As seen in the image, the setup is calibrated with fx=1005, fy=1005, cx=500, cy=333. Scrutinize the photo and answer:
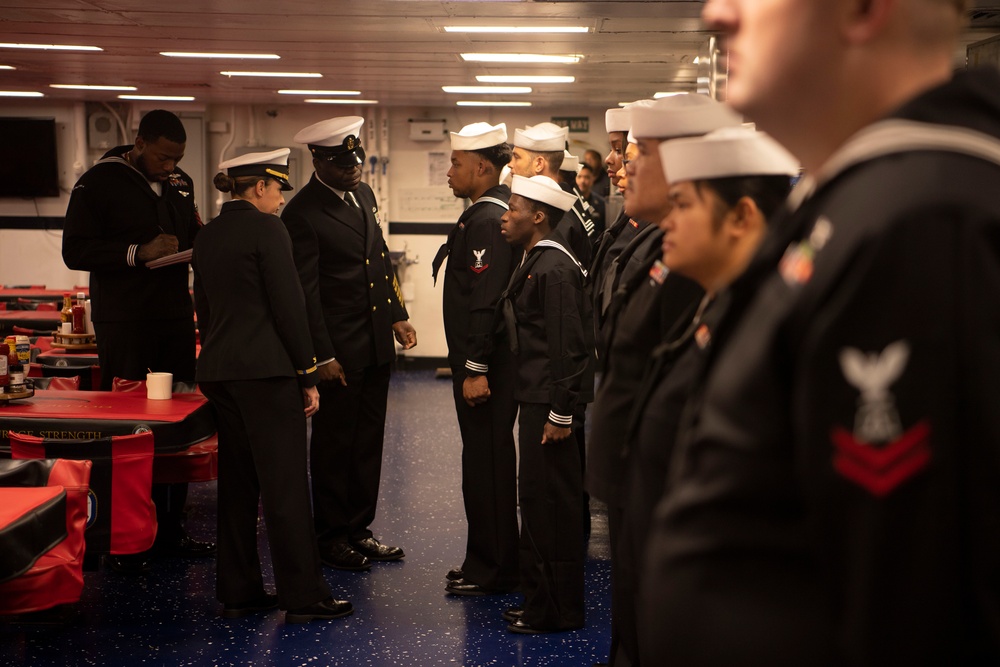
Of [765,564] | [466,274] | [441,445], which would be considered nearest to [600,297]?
[466,274]

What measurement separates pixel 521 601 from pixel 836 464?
11.9ft

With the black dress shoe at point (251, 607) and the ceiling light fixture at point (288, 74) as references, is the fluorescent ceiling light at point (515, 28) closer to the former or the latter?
the ceiling light fixture at point (288, 74)

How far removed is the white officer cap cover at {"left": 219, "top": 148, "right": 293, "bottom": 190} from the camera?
384cm

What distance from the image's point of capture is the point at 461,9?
488 cm

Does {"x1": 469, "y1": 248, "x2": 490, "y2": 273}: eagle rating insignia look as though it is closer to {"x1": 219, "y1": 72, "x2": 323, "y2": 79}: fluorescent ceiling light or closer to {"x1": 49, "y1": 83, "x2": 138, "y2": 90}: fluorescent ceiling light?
{"x1": 219, "y1": 72, "x2": 323, "y2": 79}: fluorescent ceiling light

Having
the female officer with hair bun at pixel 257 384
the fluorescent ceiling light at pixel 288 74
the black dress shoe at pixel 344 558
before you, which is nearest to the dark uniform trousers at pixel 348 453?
the black dress shoe at pixel 344 558

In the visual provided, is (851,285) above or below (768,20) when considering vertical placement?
below

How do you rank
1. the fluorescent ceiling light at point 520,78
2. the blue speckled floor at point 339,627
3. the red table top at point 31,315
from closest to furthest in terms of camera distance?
the blue speckled floor at point 339,627, the red table top at point 31,315, the fluorescent ceiling light at point 520,78

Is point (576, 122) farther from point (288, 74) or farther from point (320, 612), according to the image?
point (320, 612)

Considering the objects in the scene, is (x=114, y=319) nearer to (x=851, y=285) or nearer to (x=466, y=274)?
(x=466, y=274)

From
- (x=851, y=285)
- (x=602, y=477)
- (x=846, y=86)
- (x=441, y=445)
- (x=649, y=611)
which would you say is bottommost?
(x=441, y=445)

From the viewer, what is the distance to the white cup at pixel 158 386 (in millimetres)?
4258

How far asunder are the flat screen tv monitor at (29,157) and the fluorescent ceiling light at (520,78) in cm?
528

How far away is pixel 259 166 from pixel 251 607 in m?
1.74
